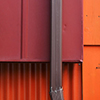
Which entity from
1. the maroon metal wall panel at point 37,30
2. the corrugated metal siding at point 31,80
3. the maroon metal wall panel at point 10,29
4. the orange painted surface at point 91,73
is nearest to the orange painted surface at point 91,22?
the orange painted surface at point 91,73

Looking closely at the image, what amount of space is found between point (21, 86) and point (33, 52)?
1.88 ft

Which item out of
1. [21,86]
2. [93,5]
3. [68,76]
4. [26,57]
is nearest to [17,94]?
[21,86]

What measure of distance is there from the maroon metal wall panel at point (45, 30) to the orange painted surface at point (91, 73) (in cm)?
35

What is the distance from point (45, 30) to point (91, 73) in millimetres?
910

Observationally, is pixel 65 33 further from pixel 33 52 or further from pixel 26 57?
pixel 26 57

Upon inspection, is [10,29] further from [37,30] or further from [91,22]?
[91,22]

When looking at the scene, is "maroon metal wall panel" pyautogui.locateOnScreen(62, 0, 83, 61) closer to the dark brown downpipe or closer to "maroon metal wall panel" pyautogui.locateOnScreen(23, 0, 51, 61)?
the dark brown downpipe

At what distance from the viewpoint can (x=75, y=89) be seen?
1.91 meters

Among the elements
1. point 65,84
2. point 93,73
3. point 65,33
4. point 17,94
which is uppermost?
point 65,33

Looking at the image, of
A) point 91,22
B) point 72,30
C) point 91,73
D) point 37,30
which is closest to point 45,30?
point 37,30

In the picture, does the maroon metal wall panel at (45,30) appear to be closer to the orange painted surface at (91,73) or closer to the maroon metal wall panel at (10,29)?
the maroon metal wall panel at (10,29)

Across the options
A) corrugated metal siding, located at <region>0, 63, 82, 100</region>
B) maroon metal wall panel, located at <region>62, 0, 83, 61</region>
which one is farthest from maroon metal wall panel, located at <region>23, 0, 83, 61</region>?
corrugated metal siding, located at <region>0, 63, 82, 100</region>

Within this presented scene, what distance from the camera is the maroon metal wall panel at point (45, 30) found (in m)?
1.65

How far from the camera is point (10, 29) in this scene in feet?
5.41
